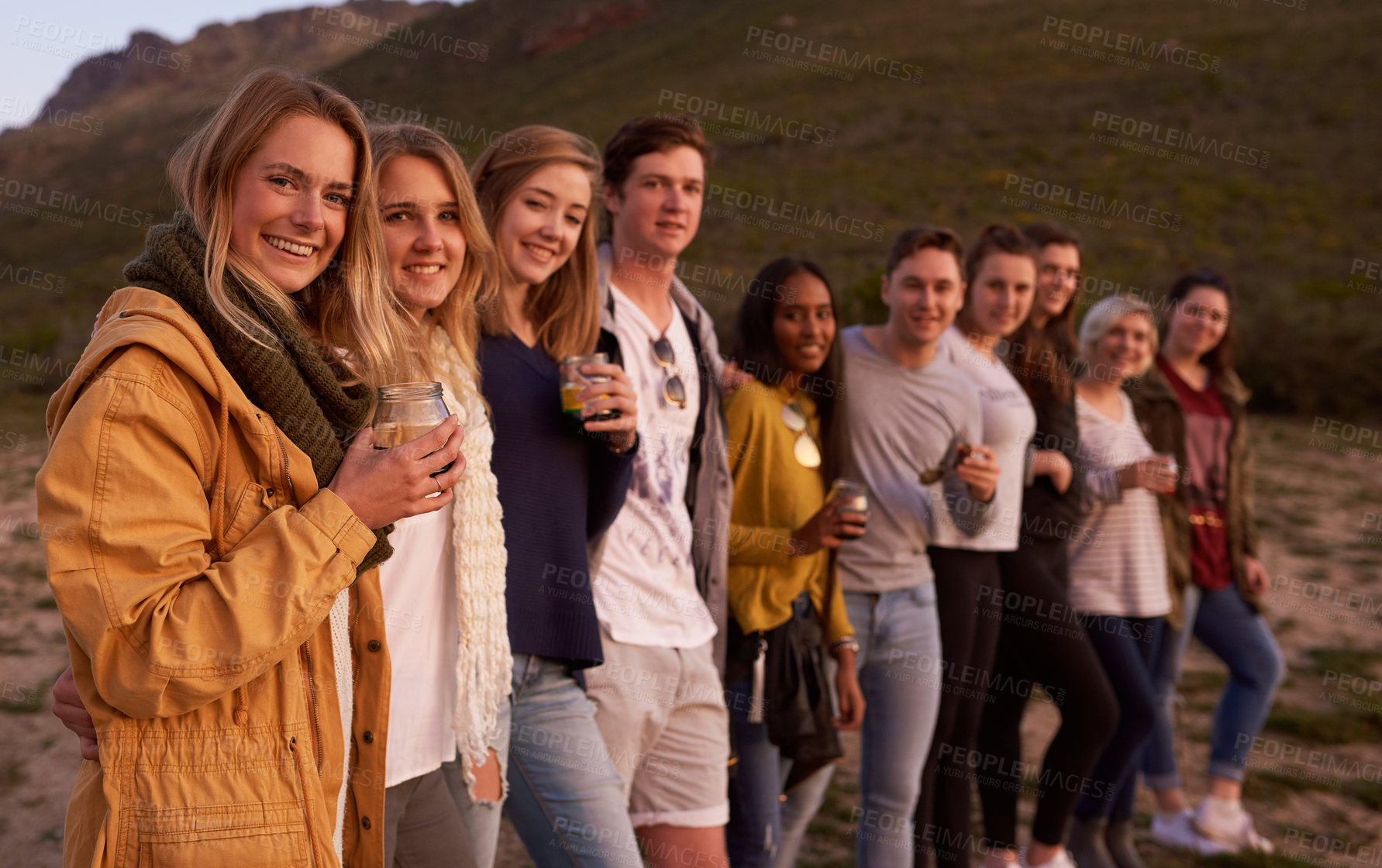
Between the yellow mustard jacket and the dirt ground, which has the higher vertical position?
the yellow mustard jacket

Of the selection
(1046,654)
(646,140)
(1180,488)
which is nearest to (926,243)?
(646,140)

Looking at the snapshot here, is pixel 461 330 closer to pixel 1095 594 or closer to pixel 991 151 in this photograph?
pixel 1095 594

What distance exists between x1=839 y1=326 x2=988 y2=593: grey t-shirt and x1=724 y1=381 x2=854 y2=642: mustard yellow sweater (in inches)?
8.9

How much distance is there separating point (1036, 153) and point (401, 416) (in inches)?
1193

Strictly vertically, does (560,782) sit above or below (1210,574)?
below

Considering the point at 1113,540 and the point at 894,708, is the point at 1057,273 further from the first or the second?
the point at 894,708

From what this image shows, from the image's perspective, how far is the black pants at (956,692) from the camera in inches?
149

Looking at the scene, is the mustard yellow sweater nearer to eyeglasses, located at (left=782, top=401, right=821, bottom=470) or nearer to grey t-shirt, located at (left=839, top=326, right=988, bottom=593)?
eyeglasses, located at (left=782, top=401, right=821, bottom=470)

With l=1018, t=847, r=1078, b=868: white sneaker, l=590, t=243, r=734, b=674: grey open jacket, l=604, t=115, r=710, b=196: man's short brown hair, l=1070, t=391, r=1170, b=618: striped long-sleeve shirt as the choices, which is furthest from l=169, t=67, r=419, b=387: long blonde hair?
l=1018, t=847, r=1078, b=868: white sneaker

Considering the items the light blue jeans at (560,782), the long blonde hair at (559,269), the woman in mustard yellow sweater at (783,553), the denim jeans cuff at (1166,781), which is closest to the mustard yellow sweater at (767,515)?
the woman in mustard yellow sweater at (783,553)

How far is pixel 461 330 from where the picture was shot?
2.53 metres

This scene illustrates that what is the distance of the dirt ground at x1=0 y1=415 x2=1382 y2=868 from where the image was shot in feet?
15.3

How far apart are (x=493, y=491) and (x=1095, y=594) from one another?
2.97 m

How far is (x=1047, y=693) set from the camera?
4051 millimetres
